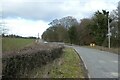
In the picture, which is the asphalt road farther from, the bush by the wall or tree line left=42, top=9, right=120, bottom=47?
tree line left=42, top=9, right=120, bottom=47

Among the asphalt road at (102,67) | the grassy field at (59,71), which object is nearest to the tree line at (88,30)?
the asphalt road at (102,67)

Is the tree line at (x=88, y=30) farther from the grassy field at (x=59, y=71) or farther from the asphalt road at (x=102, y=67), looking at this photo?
the grassy field at (x=59, y=71)

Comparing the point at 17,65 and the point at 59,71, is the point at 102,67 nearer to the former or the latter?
the point at 59,71

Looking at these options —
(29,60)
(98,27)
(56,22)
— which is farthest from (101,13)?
(29,60)

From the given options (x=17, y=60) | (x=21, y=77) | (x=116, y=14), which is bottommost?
(x=21, y=77)

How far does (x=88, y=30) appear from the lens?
91.3 metres

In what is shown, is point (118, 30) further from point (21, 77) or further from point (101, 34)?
point (21, 77)

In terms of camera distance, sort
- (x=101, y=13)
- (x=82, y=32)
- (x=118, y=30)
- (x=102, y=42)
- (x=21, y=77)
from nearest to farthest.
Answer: (x=21, y=77)
(x=118, y=30)
(x=102, y=42)
(x=101, y=13)
(x=82, y=32)

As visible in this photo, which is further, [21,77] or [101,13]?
[101,13]

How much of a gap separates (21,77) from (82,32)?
86662 mm

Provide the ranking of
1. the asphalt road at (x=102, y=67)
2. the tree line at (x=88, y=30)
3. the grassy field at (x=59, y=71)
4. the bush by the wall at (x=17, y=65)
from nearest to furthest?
the bush by the wall at (x=17, y=65), the grassy field at (x=59, y=71), the asphalt road at (x=102, y=67), the tree line at (x=88, y=30)

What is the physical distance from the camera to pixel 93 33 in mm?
87250

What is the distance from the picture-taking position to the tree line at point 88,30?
66.2 metres

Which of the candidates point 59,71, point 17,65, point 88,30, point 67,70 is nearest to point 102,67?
point 67,70
